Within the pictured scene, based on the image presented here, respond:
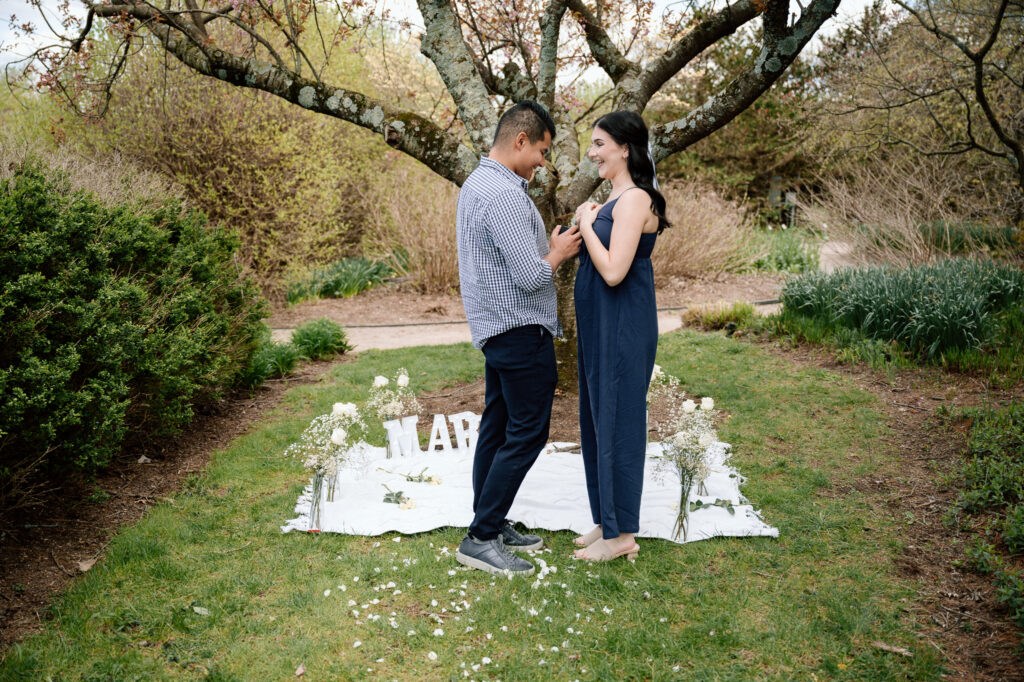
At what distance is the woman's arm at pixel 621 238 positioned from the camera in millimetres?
3262

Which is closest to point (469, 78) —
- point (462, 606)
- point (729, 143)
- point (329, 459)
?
point (329, 459)

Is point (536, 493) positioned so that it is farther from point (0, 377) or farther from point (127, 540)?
point (0, 377)

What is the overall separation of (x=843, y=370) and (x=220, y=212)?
8694 mm

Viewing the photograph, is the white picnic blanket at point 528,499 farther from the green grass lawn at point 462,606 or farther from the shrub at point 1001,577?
the shrub at point 1001,577

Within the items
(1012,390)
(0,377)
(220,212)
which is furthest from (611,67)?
(220,212)

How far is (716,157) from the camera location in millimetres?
19047

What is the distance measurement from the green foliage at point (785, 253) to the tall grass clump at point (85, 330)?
34.1ft

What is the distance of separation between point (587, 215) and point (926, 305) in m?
4.59

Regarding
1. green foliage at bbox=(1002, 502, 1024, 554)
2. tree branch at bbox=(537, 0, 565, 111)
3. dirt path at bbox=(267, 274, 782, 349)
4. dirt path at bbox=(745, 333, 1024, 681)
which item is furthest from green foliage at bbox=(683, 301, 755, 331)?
green foliage at bbox=(1002, 502, 1024, 554)

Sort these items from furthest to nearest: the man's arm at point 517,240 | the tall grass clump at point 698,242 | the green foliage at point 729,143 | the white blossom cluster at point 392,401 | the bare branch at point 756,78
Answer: the green foliage at point 729,143 → the tall grass clump at point 698,242 → the white blossom cluster at point 392,401 → the bare branch at point 756,78 → the man's arm at point 517,240

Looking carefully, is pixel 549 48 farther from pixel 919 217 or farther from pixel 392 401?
pixel 919 217

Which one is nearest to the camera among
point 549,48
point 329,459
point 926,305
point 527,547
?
point 527,547

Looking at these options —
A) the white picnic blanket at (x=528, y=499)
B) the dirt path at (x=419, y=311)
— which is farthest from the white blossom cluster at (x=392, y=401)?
the dirt path at (x=419, y=311)

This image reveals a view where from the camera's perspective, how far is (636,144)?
3328mm
